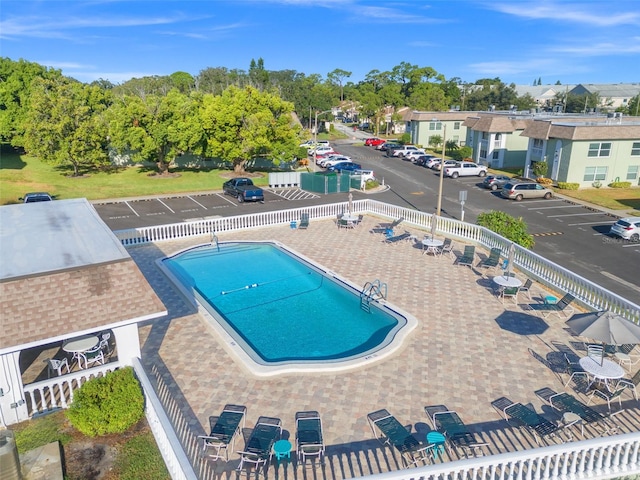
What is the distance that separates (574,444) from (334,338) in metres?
9.01

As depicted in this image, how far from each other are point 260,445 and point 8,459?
485cm

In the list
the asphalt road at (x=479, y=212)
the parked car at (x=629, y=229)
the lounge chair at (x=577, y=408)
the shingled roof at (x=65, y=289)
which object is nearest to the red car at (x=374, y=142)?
the asphalt road at (x=479, y=212)

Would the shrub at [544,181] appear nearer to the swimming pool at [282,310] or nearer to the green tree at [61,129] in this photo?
the swimming pool at [282,310]

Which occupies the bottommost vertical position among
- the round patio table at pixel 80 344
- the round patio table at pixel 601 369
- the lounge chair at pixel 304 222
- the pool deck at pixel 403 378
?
the pool deck at pixel 403 378

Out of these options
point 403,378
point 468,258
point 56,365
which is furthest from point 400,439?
point 468,258

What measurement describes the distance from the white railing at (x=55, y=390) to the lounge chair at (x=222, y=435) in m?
3.58

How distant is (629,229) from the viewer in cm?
2939

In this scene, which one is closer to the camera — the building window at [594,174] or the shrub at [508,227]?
the shrub at [508,227]

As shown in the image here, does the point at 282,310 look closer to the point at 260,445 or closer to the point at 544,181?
the point at 260,445

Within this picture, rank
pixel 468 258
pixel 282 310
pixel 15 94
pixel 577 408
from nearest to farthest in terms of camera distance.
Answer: pixel 577 408 < pixel 282 310 < pixel 468 258 < pixel 15 94

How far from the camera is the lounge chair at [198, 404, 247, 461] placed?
1040cm

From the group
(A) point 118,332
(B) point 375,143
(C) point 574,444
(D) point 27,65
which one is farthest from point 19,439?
(B) point 375,143

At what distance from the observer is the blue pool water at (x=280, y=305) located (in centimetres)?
1647

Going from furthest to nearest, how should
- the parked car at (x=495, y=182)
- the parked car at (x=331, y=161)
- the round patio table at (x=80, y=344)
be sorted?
A: the parked car at (x=331, y=161) → the parked car at (x=495, y=182) → the round patio table at (x=80, y=344)
